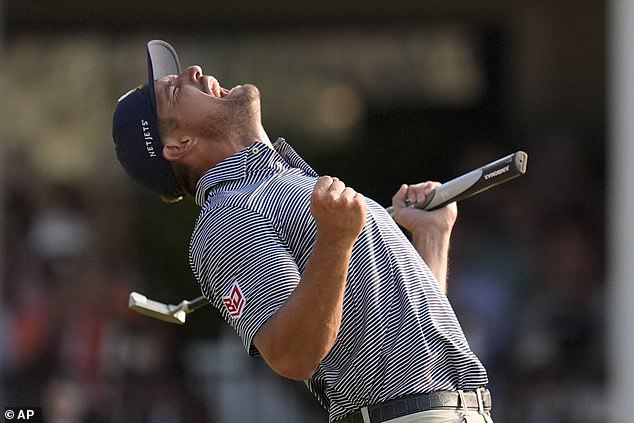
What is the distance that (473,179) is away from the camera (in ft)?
14.5

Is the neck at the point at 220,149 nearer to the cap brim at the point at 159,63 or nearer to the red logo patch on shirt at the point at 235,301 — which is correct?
the cap brim at the point at 159,63

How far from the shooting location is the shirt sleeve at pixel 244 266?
363 cm

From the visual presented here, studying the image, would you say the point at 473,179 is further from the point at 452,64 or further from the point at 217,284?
the point at 452,64

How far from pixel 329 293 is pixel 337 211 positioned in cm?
21

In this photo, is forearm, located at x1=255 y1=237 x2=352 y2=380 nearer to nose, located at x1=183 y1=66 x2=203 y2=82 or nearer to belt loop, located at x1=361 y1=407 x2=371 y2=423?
belt loop, located at x1=361 y1=407 x2=371 y2=423

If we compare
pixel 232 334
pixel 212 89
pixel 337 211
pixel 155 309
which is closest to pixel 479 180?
→ pixel 212 89

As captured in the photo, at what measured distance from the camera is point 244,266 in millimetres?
3709

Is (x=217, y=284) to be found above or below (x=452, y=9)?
above

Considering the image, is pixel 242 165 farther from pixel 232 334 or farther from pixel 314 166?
pixel 314 166

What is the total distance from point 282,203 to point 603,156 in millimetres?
7132

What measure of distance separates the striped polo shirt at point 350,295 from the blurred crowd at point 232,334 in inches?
186

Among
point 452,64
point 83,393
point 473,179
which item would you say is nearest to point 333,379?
point 473,179
